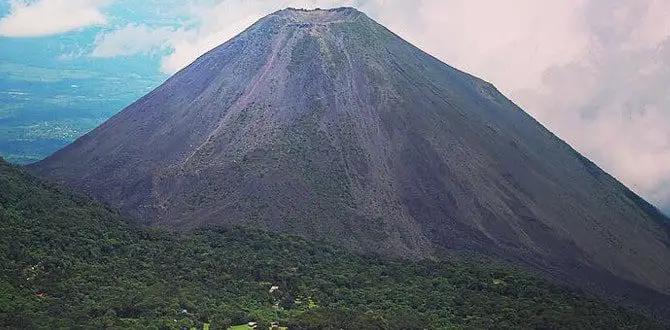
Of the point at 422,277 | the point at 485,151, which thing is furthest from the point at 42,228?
the point at 485,151

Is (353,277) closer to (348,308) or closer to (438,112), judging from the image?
(348,308)

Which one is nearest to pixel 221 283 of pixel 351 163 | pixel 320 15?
pixel 351 163

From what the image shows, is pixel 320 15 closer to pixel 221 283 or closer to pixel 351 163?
pixel 351 163

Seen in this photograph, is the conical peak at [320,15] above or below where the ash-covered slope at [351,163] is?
above

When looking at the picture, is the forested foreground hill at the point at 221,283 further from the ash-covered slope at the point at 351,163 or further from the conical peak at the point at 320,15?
the conical peak at the point at 320,15

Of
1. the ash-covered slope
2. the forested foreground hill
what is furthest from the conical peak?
the forested foreground hill

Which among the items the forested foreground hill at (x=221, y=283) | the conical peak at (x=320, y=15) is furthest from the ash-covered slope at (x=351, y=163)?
the forested foreground hill at (x=221, y=283)

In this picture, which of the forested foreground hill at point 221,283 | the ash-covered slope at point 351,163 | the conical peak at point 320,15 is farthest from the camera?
the conical peak at point 320,15
